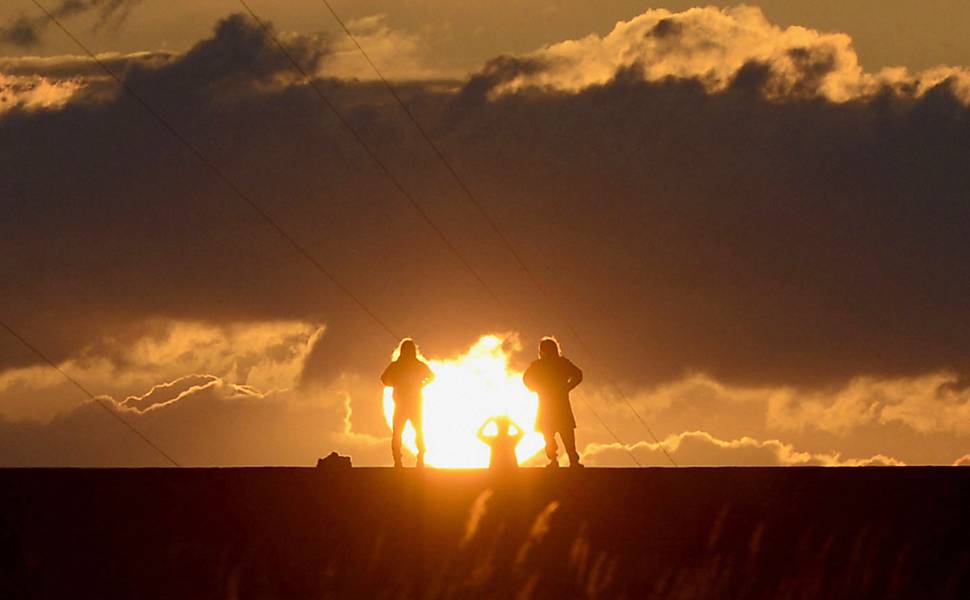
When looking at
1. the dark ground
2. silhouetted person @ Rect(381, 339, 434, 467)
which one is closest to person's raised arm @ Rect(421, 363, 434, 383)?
silhouetted person @ Rect(381, 339, 434, 467)

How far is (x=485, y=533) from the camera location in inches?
1467

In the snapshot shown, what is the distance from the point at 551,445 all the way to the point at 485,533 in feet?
12.6

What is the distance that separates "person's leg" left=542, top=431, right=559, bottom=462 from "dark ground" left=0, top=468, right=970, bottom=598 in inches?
108

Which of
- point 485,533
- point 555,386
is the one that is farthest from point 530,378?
point 485,533

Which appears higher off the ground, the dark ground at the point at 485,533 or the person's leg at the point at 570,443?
the person's leg at the point at 570,443

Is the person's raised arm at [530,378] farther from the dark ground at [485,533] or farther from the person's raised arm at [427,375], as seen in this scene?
the dark ground at [485,533]

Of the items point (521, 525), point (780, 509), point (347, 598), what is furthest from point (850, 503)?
point (347, 598)

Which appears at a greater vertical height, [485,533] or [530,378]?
[530,378]

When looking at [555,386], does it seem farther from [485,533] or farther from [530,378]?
[485,533]

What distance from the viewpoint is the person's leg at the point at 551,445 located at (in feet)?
134

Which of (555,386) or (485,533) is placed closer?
(485,533)

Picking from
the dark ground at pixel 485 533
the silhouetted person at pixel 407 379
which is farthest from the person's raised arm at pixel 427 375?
the dark ground at pixel 485 533

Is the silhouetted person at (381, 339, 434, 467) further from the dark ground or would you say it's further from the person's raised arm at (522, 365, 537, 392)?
the dark ground

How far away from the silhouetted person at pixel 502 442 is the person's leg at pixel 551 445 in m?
1.89
